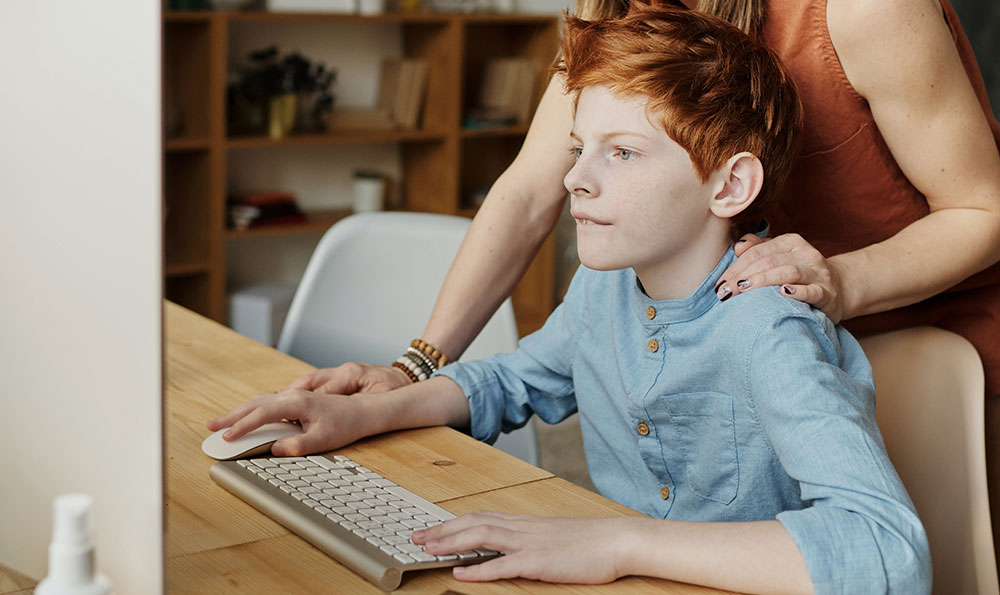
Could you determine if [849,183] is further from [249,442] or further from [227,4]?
[227,4]

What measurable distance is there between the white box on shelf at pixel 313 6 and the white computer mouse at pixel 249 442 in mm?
2926

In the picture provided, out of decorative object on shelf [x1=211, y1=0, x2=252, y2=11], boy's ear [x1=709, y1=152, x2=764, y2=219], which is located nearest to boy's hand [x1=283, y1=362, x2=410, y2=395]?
boy's ear [x1=709, y1=152, x2=764, y2=219]

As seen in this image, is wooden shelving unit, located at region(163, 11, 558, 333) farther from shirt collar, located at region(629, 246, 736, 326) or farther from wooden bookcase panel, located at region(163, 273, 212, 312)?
shirt collar, located at region(629, 246, 736, 326)

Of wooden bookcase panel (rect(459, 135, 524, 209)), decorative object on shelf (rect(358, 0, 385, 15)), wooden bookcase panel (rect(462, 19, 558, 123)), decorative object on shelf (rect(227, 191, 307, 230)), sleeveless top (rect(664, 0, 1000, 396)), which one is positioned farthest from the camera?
wooden bookcase panel (rect(459, 135, 524, 209))

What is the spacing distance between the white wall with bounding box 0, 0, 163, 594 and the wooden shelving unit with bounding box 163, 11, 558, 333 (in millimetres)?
2821

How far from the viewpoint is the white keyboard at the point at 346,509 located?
32.0 inches

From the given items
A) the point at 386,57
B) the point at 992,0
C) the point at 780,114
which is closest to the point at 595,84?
the point at 780,114

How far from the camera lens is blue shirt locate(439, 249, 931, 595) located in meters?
0.79

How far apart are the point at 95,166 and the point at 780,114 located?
2.54 feet

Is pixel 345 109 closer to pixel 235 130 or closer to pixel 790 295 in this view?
pixel 235 130

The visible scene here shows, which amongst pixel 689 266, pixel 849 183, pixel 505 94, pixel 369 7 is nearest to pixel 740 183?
pixel 689 266

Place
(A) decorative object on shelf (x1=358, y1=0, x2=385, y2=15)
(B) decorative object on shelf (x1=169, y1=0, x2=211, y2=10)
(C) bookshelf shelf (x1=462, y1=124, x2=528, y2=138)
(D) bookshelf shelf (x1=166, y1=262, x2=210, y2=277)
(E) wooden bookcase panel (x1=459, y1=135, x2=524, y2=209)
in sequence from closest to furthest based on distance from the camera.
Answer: (B) decorative object on shelf (x1=169, y1=0, x2=211, y2=10) < (D) bookshelf shelf (x1=166, y1=262, x2=210, y2=277) < (A) decorative object on shelf (x1=358, y1=0, x2=385, y2=15) < (C) bookshelf shelf (x1=462, y1=124, x2=528, y2=138) < (E) wooden bookcase panel (x1=459, y1=135, x2=524, y2=209)

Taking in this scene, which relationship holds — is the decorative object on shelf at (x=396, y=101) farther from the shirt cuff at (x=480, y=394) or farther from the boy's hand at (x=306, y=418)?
the boy's hand at (x=306, y=418)

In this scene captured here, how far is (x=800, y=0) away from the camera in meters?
1.13
